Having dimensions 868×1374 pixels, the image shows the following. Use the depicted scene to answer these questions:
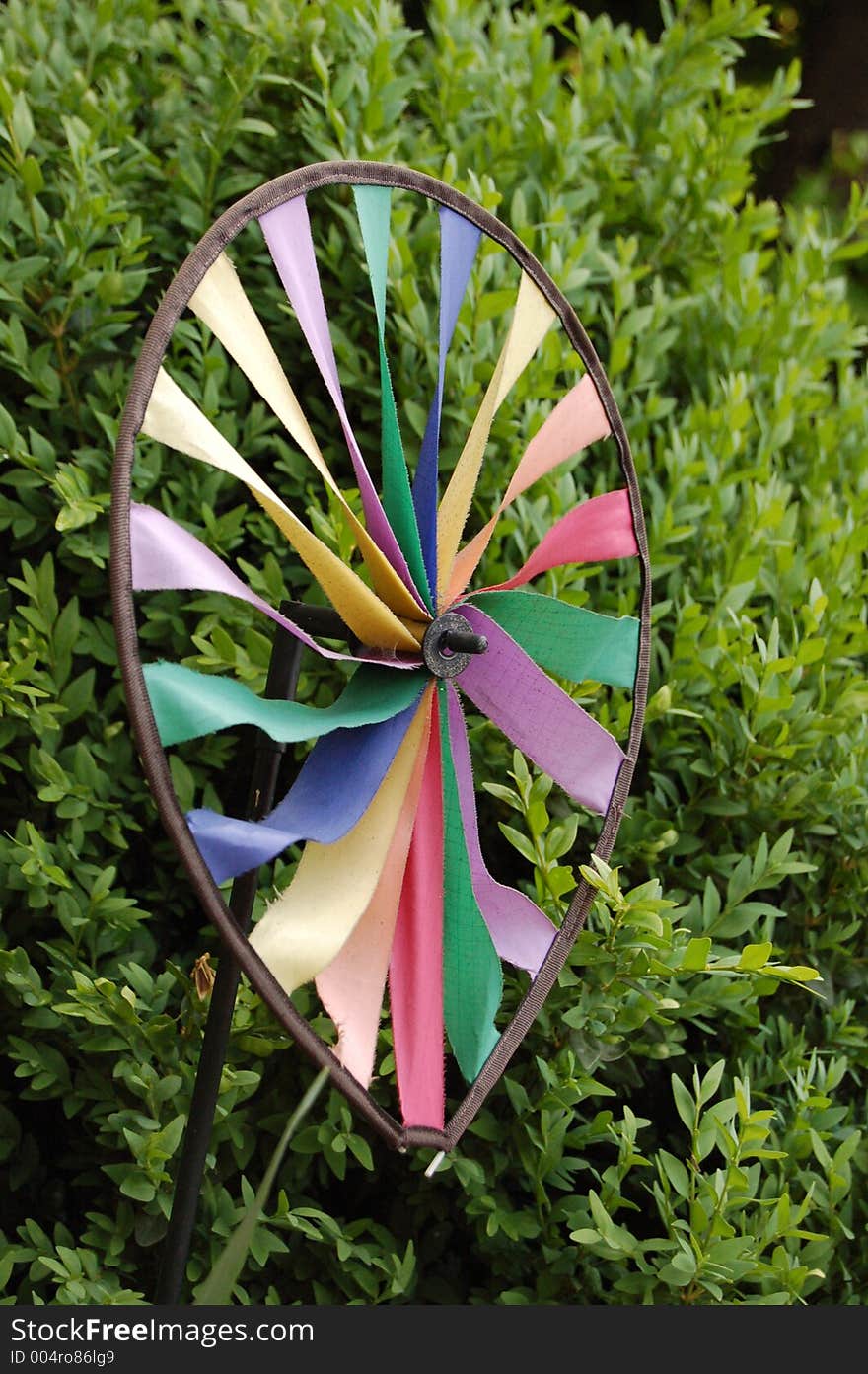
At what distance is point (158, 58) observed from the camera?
1.17 metres

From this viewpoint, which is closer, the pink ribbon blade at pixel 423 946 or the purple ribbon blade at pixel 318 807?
the purple ribbon blade at pixel 318 807

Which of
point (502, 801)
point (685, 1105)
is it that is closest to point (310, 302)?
point (502, 801)

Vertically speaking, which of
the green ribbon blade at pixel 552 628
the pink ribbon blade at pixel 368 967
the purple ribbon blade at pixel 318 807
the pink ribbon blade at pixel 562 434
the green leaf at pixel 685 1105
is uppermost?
the pink ribbon blade at pixel 562 434

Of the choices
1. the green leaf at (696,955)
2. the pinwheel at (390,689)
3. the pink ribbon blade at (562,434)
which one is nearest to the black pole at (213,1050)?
the pinwheel at (390,689)

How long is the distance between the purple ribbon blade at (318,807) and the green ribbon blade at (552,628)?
0.09 m

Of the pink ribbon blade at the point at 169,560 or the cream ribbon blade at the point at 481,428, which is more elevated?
the cream ribbon blade at the point at 481,428

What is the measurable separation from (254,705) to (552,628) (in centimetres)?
20

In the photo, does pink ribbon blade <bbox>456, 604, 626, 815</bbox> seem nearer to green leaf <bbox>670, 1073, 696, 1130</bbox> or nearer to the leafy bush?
the leafy bush

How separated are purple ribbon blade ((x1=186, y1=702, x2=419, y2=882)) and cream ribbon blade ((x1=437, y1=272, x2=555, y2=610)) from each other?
0.38 ft

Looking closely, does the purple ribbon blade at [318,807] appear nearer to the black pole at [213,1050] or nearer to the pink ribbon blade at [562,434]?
the black pole at [213,1050]

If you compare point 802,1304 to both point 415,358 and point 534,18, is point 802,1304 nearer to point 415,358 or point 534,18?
point 415,358

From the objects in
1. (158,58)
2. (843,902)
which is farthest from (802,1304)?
(158,58)

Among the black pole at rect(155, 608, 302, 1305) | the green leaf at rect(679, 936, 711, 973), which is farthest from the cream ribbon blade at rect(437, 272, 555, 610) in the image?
the green leaf at rect(679, 936, 711, 973)

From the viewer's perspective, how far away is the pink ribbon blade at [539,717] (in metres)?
0.70
